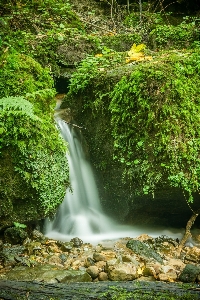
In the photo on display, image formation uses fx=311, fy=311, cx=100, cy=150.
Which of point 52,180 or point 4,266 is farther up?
point 52,180

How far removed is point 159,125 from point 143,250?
2.00 meters

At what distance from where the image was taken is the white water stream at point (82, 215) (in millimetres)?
5691

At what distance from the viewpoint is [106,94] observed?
18.7 feet

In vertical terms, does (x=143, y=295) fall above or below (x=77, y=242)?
below

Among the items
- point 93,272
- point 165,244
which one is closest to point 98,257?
point 93,272

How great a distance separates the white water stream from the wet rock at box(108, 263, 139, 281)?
5.17 ft

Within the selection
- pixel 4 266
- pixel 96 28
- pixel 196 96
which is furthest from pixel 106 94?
pixel 96 28

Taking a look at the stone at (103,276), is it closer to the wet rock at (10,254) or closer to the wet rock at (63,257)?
the wet rock at (63,257)

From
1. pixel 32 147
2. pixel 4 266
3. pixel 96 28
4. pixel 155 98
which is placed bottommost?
pixel 4 266

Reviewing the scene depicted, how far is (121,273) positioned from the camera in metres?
3.86

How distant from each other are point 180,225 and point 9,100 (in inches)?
150

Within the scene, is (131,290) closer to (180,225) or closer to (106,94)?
(180,225)

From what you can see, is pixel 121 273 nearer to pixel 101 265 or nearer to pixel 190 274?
pixel 101 265

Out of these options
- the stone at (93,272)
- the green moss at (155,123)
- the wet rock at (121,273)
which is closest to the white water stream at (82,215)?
the green moss at (155,123)
